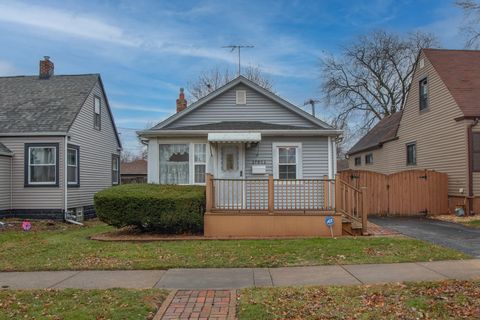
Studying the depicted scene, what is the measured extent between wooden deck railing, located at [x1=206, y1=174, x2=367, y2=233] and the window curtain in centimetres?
295

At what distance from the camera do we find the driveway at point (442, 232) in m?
9.94

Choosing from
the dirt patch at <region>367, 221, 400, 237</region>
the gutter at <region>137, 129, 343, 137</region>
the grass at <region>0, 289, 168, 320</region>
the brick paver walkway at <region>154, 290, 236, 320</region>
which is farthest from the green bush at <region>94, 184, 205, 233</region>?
the brick paver walkway at <region>154, 290, 236, 320</region>

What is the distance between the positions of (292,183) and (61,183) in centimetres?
928

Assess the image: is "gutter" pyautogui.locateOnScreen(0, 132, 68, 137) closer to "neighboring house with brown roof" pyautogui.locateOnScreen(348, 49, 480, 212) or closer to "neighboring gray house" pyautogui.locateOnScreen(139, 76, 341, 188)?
"neighboring gray house" pyautogui.locateOnScreen(139, 76, 341, 188)

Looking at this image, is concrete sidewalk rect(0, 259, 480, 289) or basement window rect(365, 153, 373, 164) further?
basement window rect(365, 153, 373, 164)

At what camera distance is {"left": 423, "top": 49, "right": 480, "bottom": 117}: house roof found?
16859 millimetres

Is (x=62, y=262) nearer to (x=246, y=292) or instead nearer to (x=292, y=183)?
(x=246, y=292)

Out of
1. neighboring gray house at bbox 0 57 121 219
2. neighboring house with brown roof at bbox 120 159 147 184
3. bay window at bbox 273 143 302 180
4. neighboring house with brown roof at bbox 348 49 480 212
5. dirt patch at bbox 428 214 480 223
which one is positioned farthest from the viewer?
neighboring house with brown roof at bbox 120 159 147 184

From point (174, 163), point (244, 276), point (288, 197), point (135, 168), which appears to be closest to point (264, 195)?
point (288, 197)

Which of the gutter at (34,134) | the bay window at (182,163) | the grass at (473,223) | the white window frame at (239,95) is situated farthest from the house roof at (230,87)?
the grass at (473,223)

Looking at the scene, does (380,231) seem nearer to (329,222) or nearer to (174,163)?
(329,222)

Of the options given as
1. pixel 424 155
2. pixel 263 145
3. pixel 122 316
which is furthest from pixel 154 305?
pixel 424 155

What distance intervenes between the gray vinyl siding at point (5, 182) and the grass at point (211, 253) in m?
5.82

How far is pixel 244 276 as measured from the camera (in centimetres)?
728
